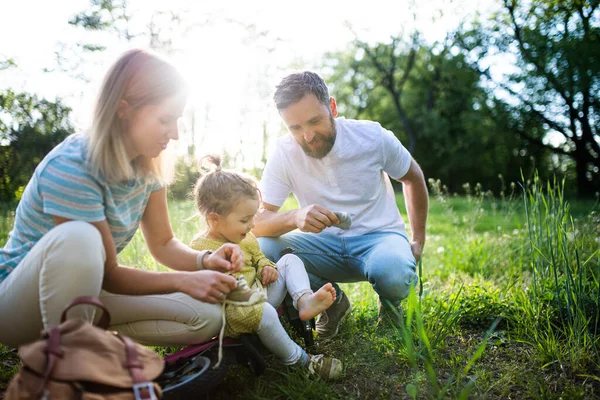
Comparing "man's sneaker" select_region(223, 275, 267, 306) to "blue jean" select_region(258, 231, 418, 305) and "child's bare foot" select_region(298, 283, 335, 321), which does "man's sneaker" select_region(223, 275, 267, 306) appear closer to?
"child's bare foot" select_region(298, 283, 335, 321)

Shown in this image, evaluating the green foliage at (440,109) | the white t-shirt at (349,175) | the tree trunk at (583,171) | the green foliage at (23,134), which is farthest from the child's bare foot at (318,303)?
the green foliage at (440,109)

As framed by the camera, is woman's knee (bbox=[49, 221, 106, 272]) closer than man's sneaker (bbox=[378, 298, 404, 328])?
Yes

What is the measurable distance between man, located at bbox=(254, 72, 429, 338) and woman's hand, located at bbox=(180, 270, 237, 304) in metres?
0.87

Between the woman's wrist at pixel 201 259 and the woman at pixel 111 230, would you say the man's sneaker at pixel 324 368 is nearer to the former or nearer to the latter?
the woman at pixel 111 230

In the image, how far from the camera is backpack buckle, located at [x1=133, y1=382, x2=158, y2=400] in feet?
4.56

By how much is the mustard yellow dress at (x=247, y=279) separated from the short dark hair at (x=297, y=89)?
0.80 m

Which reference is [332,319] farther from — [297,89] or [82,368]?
[82,368]

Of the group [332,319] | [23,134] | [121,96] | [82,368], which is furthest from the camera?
[23,134]

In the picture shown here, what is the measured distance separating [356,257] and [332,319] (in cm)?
37

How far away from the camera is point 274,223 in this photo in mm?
2785

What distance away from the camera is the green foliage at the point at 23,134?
16.3ft

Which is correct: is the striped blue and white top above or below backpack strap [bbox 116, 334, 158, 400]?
above

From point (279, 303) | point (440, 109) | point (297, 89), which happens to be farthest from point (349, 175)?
point (440, 109)

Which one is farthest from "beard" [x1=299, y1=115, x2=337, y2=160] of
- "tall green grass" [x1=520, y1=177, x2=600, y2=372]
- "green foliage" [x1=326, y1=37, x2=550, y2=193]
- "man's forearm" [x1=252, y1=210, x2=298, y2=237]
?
"green foliage" [x1=326, y1=37, x2=550, y2=193]
